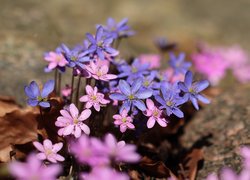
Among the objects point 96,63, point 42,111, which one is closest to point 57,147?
point 42,111

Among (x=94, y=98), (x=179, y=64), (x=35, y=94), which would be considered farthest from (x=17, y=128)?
(x=179, y=64)

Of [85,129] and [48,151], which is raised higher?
[85,129]

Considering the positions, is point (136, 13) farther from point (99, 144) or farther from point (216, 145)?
point (99, 144)

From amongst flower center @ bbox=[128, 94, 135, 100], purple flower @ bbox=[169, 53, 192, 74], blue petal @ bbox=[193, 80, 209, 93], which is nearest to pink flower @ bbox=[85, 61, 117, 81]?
flower center @ bbox=[128, 94, 135, 100]

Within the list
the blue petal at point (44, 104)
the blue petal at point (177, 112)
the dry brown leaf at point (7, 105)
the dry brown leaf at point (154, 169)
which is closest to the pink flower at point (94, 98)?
the blue petal at point (44, 104)

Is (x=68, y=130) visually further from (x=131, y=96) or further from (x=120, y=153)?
(x=120, y=153)

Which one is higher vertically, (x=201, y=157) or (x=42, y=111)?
(x=42, y=111)
